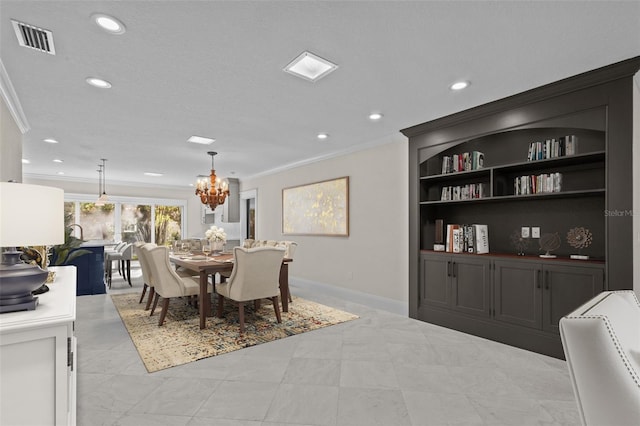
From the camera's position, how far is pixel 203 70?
261 centimetres

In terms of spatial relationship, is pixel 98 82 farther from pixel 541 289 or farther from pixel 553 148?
pixel 541 289

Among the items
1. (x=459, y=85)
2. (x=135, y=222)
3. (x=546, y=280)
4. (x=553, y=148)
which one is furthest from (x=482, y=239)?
(x=135, y=222)

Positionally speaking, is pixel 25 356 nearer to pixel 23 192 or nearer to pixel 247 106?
pixel 23 192

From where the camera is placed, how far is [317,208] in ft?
19.4

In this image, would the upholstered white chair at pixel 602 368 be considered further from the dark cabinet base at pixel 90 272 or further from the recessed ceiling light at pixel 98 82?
the dark cabinet base at pixel 90 272

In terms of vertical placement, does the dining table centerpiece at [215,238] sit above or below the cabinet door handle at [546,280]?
above

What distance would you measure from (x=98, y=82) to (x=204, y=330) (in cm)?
261

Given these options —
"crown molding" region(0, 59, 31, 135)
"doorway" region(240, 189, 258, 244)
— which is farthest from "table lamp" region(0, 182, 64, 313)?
"doorway" region(240, 189, 258, 244)

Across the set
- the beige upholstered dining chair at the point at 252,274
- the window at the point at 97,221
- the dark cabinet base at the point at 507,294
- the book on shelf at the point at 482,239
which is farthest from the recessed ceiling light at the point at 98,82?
the window at the point at 97,221

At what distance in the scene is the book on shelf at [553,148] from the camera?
9.68ft

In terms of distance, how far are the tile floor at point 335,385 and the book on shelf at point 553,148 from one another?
5.96ft

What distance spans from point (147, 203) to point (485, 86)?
357 inches

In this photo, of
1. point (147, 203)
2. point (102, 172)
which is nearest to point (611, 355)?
point (102, 172)

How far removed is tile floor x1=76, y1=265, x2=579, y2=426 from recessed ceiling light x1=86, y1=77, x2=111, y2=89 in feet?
7.80
